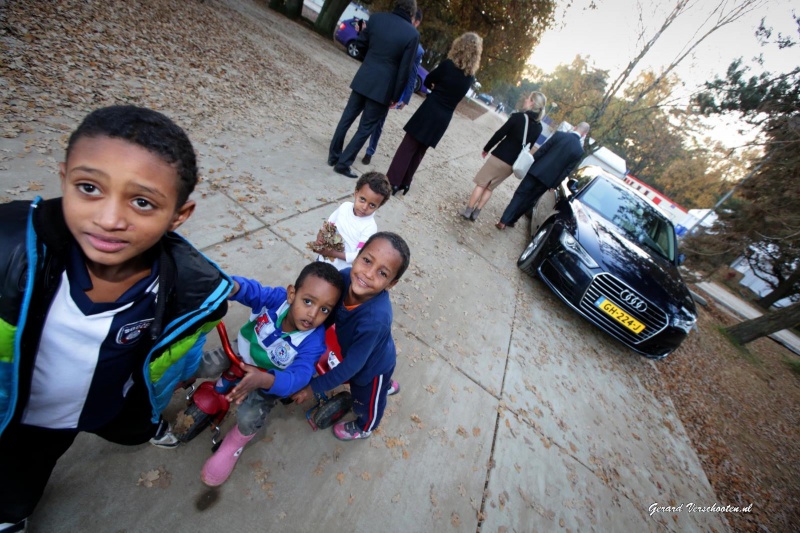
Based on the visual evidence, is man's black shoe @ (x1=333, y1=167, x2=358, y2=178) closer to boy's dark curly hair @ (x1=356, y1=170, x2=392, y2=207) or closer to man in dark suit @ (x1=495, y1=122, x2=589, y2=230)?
boy's dark curly hair @ (x1=356, y1=170, x2=392, y2=207)

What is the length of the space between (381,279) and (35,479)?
4.97 feet

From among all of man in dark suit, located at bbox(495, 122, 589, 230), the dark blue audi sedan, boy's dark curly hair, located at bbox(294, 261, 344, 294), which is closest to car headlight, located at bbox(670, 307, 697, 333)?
the dark blue audi sedan

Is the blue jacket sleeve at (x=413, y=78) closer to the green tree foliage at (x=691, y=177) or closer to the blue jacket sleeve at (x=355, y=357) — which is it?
the blue jacket sleeve at (x=355, y=357)

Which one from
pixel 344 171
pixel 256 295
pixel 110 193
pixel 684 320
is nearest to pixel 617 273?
pixel 684 320

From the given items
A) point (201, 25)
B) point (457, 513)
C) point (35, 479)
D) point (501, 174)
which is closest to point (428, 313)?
point (457, 513)

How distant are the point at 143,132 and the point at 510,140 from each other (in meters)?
5.62

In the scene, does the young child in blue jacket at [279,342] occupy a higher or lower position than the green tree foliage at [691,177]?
lower

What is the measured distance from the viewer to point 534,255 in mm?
5172

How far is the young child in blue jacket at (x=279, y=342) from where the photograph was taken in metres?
1.69

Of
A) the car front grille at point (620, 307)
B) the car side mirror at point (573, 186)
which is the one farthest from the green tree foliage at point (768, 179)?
the car front grille at point (620, 307)

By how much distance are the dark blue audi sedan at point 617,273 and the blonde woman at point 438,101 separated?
2319 millimetres

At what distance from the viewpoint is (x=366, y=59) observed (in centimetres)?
468

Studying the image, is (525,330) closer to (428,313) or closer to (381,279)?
(428,313)

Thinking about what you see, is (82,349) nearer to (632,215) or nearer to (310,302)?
(310,302)
